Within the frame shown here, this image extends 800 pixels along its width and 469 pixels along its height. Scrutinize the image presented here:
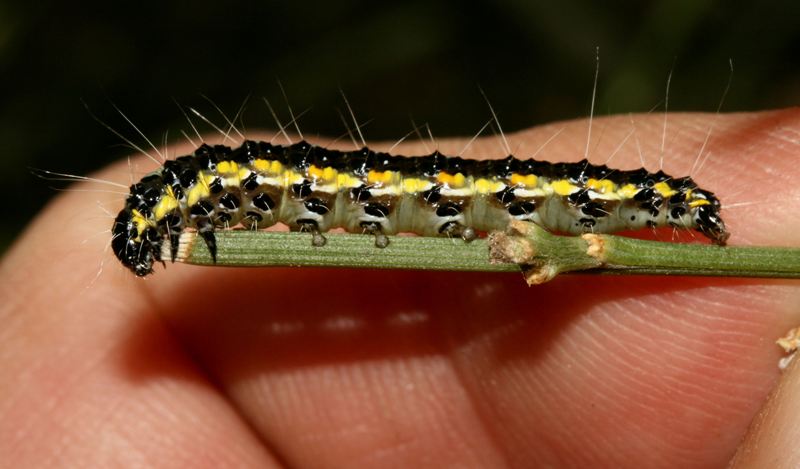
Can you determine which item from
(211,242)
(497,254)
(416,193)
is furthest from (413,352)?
(211,242)

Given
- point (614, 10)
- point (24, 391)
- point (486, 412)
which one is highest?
point (614, 10)

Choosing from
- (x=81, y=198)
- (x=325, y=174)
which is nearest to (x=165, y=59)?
(x=81, y=198)

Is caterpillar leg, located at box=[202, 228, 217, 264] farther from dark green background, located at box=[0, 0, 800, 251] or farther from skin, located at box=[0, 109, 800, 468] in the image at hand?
dark green background, located at box=[0, 0, 800, 251]

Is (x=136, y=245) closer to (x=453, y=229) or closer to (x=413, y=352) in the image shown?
(x=453, y=229)

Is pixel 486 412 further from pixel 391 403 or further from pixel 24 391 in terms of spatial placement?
pixel 24 391

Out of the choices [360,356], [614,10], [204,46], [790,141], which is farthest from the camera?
[204,46]

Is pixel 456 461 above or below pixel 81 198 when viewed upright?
below

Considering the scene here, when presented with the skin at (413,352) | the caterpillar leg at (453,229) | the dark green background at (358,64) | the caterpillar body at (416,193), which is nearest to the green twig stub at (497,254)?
the caterpillar body at (416,193)
